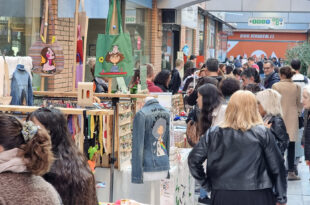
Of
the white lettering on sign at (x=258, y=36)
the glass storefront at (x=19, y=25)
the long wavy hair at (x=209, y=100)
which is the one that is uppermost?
the white lettering on sign at (x=258, y=36)

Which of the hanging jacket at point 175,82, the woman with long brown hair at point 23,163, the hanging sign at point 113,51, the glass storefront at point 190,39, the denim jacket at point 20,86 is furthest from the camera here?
the glass storefront at point 190,39

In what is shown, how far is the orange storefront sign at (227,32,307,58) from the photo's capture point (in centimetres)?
4672

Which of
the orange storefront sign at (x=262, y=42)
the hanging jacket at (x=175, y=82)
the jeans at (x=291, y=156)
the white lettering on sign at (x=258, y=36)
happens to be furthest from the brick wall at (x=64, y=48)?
the white lettering on sign at (x=258, y=36)

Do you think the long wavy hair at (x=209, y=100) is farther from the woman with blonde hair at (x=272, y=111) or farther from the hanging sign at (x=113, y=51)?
the hanging sign at (x=113, y=51)

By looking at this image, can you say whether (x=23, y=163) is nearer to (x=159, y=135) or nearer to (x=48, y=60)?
(x=159, y=135)

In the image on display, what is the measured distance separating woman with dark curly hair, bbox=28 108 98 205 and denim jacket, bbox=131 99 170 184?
5.03ft

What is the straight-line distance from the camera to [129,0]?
1320 centimetres

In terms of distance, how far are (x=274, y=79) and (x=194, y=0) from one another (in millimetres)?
5643

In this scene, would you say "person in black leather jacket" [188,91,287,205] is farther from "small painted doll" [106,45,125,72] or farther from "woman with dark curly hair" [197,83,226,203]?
"small painted doll" [106,45,125,72]

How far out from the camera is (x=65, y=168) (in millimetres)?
3432

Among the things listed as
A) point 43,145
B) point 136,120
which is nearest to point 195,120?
point 136,120

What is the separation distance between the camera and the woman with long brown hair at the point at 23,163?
2537mm

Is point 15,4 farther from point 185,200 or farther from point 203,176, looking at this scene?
point 203,176

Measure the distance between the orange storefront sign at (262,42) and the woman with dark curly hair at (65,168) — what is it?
4416 centimetres
